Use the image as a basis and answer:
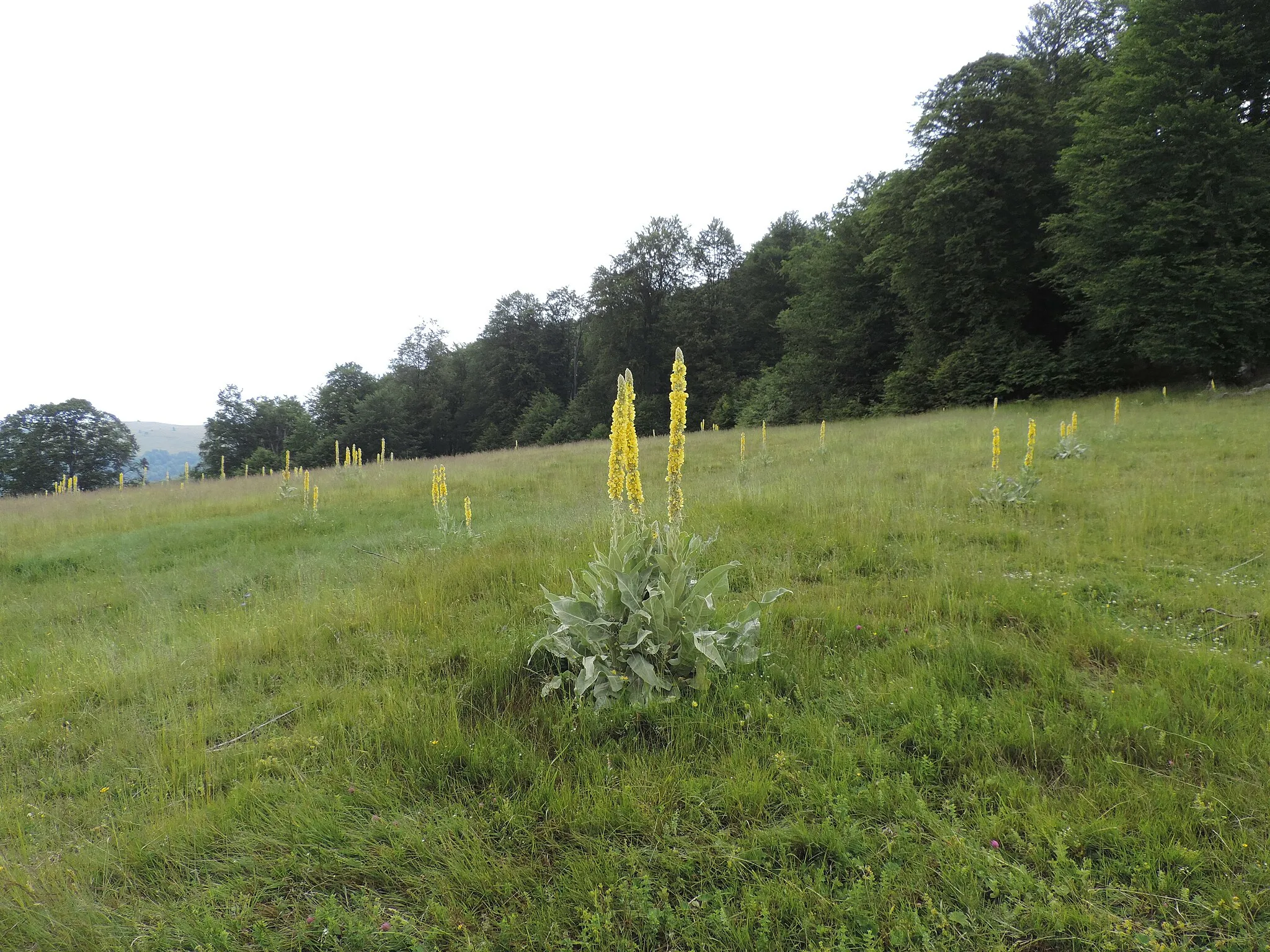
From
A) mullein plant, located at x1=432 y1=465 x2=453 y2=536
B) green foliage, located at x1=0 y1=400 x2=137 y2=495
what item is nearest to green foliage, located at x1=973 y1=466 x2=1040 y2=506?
mullein plant, located at x1=432 y1=465 x2=453 y2=536

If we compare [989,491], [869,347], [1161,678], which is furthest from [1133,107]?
[1161,678]

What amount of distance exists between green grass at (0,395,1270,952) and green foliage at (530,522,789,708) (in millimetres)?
153

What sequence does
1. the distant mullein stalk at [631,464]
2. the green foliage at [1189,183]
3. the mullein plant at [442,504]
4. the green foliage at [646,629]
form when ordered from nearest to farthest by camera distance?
the green foliage at [646,629]
the distant mullein stalk at [631,464]
the mullein plant at [442,504]
the green foliage at [1189,183]

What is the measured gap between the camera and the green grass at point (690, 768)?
1742mm

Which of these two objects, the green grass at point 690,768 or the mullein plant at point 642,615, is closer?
the green grass at point 690,768

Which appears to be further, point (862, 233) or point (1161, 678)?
point (862, 233)

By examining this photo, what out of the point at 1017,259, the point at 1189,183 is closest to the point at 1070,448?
the point at 1189,183

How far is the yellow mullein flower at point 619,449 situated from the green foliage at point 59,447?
183 feet

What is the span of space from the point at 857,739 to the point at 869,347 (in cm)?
3277

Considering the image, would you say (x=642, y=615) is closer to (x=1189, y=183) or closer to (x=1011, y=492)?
(x=1011, y=492)

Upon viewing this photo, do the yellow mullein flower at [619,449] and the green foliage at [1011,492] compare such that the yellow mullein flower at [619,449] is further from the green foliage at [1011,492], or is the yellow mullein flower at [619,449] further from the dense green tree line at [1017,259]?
the dense green tree line at [1017,259]

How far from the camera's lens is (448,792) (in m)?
2.32

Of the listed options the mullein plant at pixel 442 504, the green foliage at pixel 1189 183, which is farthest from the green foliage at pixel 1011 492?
the green foliage at pixel 1189 183

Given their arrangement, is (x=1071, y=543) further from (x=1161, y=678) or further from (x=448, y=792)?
(x=448, y=792)
